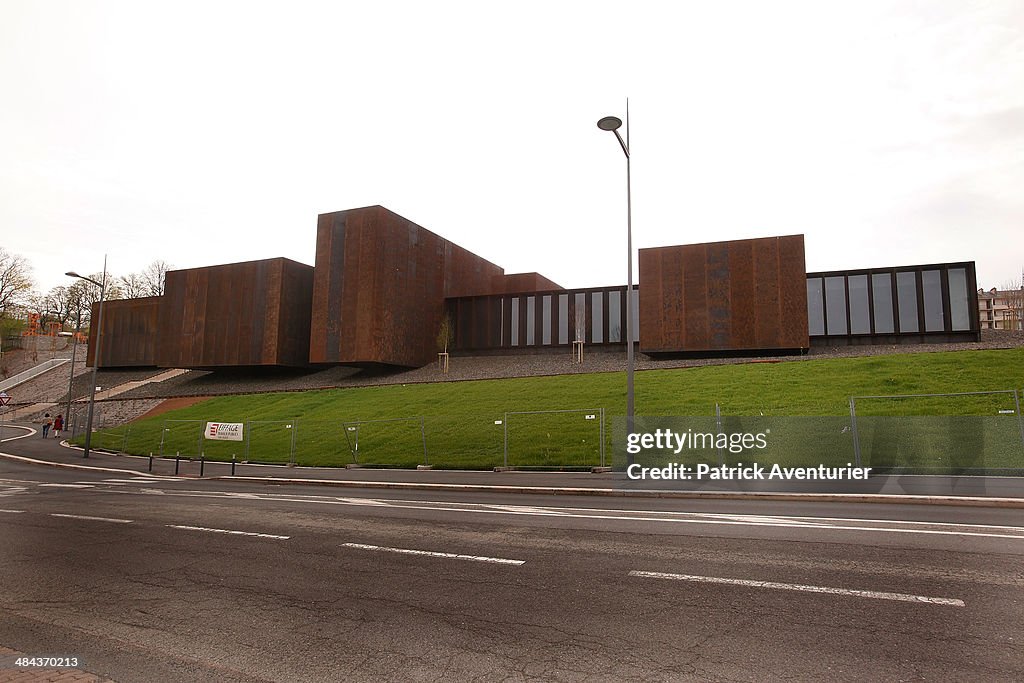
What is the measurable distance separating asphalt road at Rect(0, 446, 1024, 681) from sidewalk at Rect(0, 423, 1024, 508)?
6.27 feet

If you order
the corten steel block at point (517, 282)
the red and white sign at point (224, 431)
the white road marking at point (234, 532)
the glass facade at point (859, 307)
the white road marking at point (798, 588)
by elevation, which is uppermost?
the corten steel block at point (517, 282)

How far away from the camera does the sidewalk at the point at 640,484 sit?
12.6 meters

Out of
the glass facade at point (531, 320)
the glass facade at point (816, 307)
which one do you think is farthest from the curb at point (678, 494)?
the glass facade at point (531, 320)

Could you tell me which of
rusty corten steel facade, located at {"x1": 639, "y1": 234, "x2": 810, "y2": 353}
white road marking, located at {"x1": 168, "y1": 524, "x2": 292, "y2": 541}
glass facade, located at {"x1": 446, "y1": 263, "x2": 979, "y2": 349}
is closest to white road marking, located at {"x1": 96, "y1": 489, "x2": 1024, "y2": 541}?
white road marking, located at {"x1": 168, "y1": 524, "x2": 292, "y2": 541}

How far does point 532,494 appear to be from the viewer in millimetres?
15516

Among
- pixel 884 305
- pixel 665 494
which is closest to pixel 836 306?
pixel 884 305

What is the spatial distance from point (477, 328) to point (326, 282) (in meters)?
14.4

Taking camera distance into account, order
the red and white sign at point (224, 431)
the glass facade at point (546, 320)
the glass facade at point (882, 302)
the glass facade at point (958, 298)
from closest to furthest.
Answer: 1. the red and white sign at point (224, 431)
2. the glass facade at point (958, 298)
3. the glass facade at point (882, 302)
4. the glass facade at point (546, 320)

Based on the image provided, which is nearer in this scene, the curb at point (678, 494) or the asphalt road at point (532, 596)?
the asphalt road at point (532, 596)

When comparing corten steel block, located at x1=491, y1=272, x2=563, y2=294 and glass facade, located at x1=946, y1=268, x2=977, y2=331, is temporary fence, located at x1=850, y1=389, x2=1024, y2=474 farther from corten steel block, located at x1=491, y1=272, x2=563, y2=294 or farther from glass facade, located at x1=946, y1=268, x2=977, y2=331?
corten steel block, located at x1=491, y1=272, x2=563, y2=294

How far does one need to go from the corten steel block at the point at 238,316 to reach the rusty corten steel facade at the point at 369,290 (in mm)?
5252

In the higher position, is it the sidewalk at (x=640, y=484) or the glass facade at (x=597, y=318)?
the glass facade at (x=597, y=318)

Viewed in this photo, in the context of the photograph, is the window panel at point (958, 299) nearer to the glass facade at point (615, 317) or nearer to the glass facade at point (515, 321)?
the glass facade at point (615, 317)

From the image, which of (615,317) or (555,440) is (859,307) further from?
(555,440)
